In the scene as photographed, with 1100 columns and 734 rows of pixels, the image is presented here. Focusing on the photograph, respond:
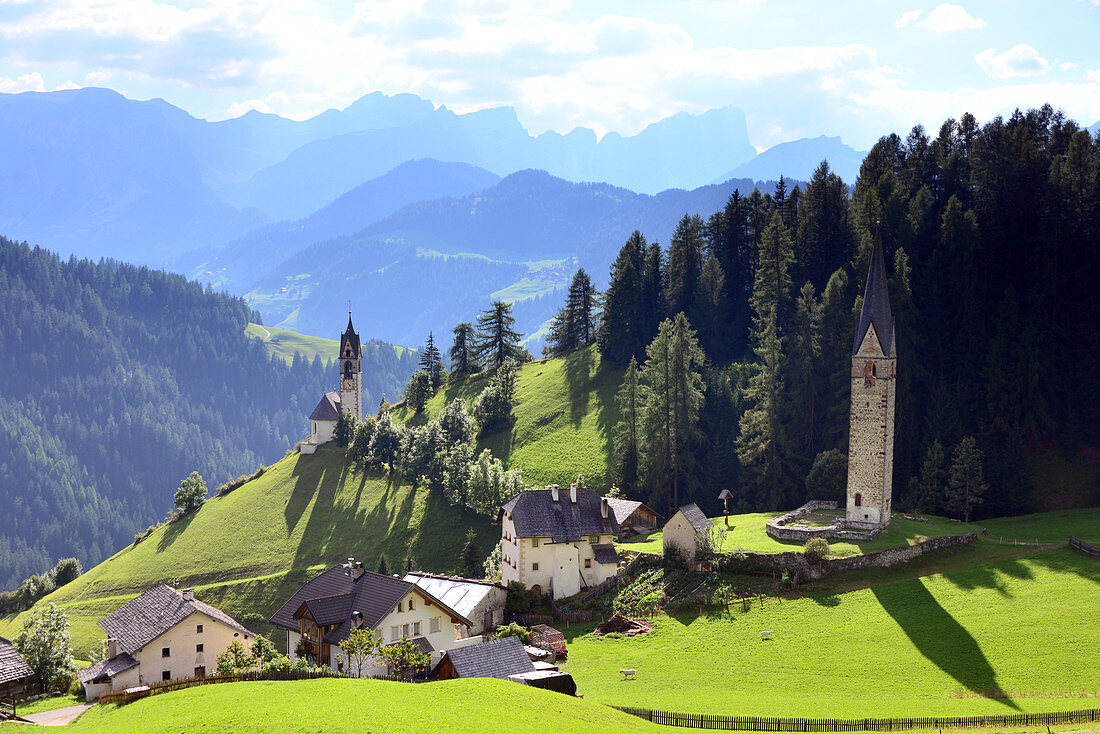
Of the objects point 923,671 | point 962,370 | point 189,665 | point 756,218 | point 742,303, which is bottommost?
point 189,665

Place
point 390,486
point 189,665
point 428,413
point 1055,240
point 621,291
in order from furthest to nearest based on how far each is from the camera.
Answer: point 428,413 → point 621,291 → point 390,486 → point 1055,240 → point 189,665

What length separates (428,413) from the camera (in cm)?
10844

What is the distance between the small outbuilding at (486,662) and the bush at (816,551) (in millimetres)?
19146

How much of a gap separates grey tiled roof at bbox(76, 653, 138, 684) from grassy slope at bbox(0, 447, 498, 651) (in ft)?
98.5

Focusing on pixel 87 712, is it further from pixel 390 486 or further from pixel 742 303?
pixel 742 303

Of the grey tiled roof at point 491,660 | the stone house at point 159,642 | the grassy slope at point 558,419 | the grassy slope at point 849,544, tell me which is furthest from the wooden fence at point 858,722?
the grassy slope at point 558,419

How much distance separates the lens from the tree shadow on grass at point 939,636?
36.2 meters

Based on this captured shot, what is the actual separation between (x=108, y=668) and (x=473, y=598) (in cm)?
2131

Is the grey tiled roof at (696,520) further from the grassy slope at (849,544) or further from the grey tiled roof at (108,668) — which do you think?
the grey tiled roof at (108,668)

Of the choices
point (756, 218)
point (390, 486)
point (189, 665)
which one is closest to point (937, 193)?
point (756, 218)

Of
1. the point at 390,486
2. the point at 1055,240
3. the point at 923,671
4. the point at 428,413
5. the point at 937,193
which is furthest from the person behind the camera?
the point at 428,413

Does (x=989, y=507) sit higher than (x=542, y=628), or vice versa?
(x=989, y=507)

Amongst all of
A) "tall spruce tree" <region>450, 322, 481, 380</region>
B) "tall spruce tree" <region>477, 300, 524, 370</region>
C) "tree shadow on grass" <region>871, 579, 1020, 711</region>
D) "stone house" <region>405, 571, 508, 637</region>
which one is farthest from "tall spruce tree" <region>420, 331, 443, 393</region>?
"tree shadow on grass" <region>871, 579, 1020, 711</region>

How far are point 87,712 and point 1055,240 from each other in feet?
242
